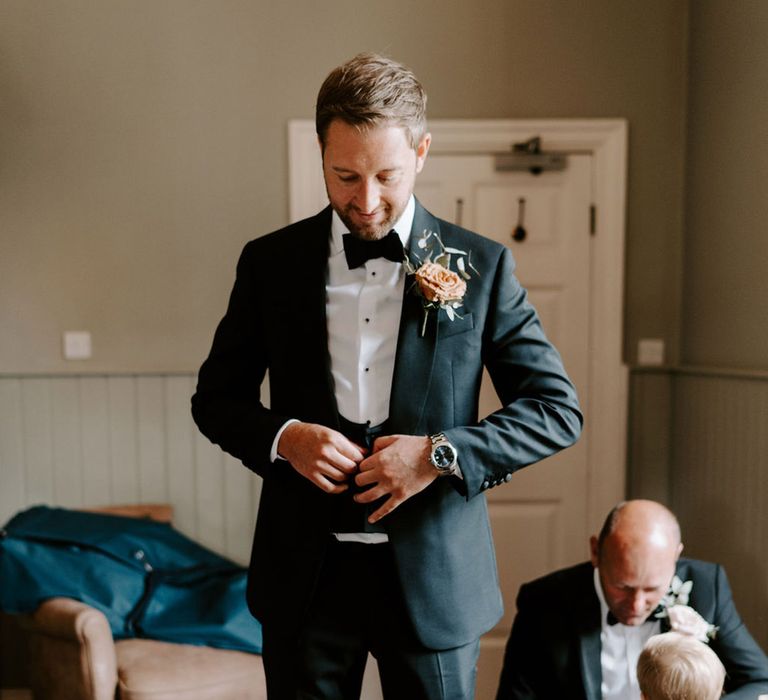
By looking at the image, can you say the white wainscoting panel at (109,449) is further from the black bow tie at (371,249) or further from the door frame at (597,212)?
the black bow tie at (371,249)

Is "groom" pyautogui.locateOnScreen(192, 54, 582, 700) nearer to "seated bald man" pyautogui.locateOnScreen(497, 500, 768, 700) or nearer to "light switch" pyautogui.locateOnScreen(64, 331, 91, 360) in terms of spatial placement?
"seated bald man" pyautogui.locateOnScreen(497, 500, 768, 700)

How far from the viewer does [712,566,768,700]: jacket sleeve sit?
1.74 metres

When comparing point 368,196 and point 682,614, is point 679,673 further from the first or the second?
point 368,196

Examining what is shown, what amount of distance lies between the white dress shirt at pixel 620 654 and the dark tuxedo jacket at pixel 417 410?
796 mm

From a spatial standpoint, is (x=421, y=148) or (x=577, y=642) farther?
(x=577, y=642)

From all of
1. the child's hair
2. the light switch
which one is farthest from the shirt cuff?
the light switch

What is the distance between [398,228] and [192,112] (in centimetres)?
202

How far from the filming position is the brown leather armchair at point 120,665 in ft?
6.99

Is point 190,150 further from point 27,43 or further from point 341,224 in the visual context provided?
point 341,224

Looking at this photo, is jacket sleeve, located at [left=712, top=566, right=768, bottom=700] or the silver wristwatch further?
jacket sleeve, located at [left=712, top=566, right=768, bottom=700]

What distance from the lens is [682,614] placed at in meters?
1.71

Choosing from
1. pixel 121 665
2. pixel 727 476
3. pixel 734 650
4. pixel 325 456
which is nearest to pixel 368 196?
pixel 325 456

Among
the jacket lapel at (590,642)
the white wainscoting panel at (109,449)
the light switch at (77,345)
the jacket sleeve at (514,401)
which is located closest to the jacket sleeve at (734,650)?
the jacket lapel at (590,642)

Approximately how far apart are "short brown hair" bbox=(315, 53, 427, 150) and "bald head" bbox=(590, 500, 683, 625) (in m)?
1.11
